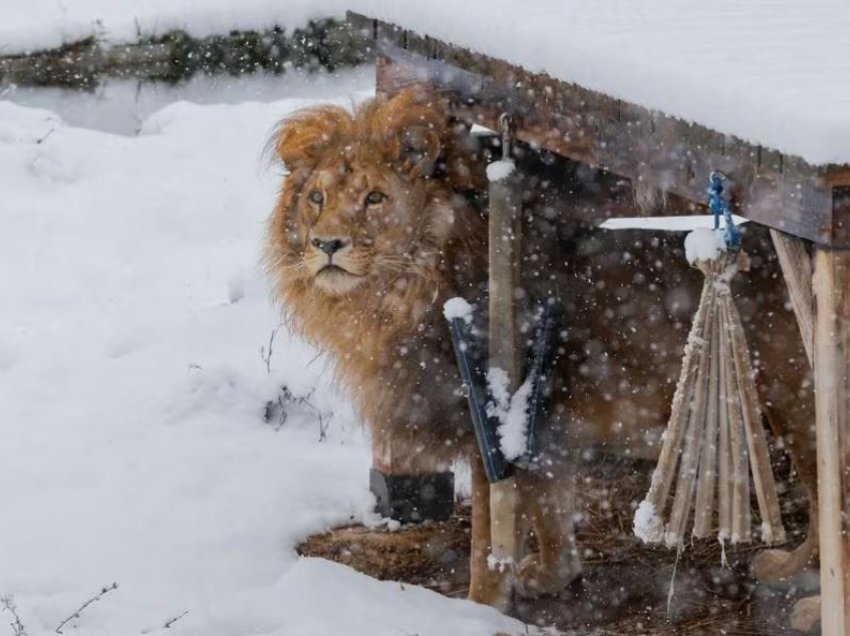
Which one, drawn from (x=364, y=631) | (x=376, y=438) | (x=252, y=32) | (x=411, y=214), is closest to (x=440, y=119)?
(x=411, y=214)

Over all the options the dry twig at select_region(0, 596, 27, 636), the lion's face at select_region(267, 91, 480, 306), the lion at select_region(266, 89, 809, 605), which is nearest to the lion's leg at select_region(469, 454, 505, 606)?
the lion at select_region(266, 89, 809, 605)

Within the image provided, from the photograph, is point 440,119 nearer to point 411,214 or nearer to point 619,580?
point 411,214

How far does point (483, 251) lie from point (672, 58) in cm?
168

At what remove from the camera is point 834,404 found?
12.8 feet

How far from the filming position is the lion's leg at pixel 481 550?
5777 mm

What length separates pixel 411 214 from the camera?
5574mm

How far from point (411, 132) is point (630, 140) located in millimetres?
1119

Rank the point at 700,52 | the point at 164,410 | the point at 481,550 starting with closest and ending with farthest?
1. the point at 700,52
2. the point at 481,550
3. the point at 164,410

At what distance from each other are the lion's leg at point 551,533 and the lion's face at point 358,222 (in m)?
1.02

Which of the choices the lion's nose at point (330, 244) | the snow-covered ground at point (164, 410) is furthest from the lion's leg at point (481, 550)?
the lion's nose at point (330, 244)

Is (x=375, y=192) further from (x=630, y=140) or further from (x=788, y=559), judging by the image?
(x=788, y=559)

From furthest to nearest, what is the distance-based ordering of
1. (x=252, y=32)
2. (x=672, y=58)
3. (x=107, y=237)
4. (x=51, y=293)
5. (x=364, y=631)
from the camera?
(x=252, y=32) → (x=107, y=237) → (x=51, y=293) → (x=364, y=631) → (x=672, y=58)

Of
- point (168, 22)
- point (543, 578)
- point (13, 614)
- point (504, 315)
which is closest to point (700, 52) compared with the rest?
point (504, 315)

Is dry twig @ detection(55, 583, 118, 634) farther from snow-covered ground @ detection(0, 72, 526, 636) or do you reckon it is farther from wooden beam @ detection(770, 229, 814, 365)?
wooden beam @ detection(770, 229, 814, 365)
